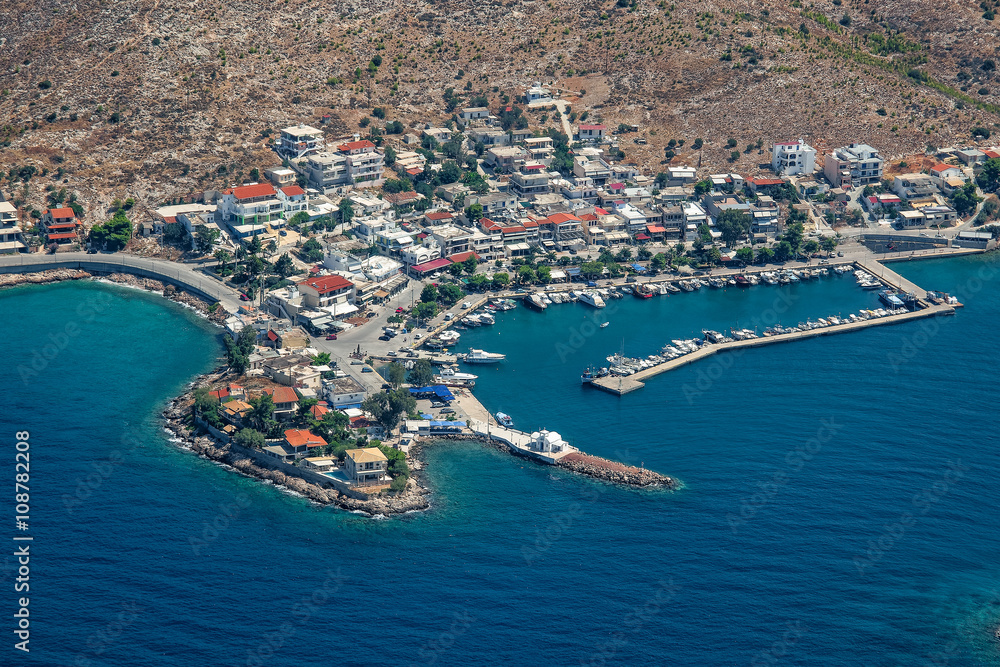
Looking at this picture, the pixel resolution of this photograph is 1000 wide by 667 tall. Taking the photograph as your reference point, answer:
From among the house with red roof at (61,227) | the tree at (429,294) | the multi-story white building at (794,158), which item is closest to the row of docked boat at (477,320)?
the tree at (429,294)

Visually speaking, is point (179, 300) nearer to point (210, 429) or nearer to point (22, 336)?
point (22, 336)

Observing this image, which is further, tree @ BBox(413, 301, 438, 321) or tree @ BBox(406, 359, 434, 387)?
tree @ BBox(413, 301, 438, 321)

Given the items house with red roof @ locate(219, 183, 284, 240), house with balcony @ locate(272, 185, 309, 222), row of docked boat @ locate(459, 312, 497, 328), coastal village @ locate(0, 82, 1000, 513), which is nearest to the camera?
coastal village @ locate(0, 82, 1000, 513)

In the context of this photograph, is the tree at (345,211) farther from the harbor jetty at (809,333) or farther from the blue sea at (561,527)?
the harbor jetty at (809,333)

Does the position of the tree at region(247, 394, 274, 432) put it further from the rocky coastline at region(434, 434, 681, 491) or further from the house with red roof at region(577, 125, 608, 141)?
the house with red roof at region(577, 125, 608, 141)


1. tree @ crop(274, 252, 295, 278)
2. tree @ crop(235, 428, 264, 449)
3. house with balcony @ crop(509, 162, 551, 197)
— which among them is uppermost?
house with balcony @ crop(509, 162, 551, 197)

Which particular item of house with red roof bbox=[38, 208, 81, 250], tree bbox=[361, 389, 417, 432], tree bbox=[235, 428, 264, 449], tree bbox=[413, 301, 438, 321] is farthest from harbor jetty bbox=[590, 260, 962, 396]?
house with red roof bbox=[38, 208, 81, 250]

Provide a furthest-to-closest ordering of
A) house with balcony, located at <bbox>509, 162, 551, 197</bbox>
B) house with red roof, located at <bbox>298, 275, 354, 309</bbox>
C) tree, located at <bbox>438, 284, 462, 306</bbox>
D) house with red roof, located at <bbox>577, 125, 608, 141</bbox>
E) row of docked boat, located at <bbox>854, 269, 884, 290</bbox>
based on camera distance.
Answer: house with red roof, located at <bbox>577, 125, 608, 141</bbox> → house with balcony, located at <bbox>509, 162, 551, 197</bbox> → row of docked boat, located at <bbox>854, 269, 884, 290</bbox> → tree, located at <bbox>438, 284, 462, 306</bbox> → house with red roof, located at <bbox>298, 275, 354, 309</bbox>

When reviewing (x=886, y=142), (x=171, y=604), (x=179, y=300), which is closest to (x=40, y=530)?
(x=171, y=604)
